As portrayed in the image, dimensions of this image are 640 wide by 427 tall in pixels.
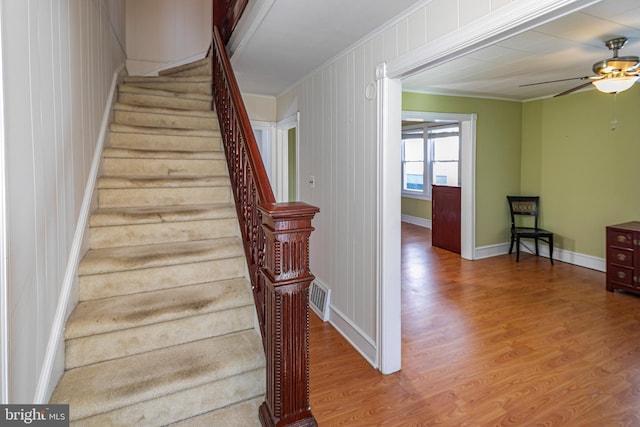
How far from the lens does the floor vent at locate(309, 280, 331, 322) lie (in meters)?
3.38

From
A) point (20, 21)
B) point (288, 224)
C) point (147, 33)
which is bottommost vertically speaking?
point (288, 224)

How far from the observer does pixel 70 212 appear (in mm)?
1764

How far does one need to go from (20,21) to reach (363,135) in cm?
201

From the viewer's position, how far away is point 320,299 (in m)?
3.51

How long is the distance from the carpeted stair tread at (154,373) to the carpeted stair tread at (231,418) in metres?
0.15

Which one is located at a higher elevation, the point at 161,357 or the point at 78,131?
the point at 78,131

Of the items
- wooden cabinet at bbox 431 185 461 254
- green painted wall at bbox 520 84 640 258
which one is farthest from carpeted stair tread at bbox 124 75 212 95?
green painted wall at bbox 520 84 640 258

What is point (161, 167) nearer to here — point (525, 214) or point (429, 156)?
point (525, 214)


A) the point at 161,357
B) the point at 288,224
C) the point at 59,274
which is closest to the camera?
the point at 288,224

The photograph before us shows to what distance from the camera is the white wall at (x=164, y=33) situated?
4398 millimetres

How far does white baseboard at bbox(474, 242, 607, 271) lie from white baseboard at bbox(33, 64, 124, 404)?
5006mm

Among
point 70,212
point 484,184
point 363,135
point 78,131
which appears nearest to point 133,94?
point 78,131

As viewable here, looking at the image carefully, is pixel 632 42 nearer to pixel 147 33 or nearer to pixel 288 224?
pixel 288 224

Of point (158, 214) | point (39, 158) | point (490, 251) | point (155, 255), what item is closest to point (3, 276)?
point (39, 158)
